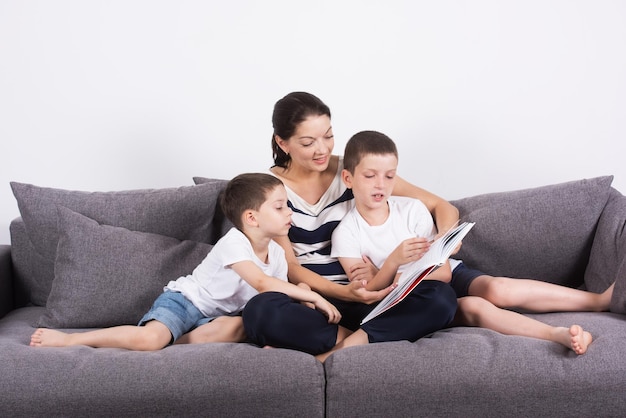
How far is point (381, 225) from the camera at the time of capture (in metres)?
2.84

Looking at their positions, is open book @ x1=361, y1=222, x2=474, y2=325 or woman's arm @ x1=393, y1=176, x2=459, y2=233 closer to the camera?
open book @ x1=361, y1=222, x2=474, y2=325

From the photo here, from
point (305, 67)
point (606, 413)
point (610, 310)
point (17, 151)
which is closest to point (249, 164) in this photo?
point (305, 67)

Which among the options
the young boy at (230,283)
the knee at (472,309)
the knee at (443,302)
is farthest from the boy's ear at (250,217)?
the knee at (472,309)

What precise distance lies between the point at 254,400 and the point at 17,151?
2.12 metres

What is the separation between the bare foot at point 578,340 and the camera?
7.54 feet

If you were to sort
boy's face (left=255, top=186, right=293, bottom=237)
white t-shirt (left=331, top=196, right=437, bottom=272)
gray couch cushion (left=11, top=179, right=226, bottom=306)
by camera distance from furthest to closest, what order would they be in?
gray couch cushion (left=11, top=179, right=226, bottom=306) → white t-shirt (left=331, top=196, right=437, bottom=272) → boy's face (left=255, top=186, right=293, bottom=237)

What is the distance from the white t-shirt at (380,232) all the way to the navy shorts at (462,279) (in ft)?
0.58

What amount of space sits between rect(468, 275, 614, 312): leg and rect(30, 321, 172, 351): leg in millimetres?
1109

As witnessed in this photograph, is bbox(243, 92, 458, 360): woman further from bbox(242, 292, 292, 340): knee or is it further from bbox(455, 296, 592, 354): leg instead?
bbox(455, 296, 592, 354): leg

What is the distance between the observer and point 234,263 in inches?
105

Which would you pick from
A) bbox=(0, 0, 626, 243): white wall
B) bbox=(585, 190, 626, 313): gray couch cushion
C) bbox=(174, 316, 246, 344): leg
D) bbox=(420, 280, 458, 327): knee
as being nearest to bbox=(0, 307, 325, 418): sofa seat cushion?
bbox=(174, 316, 246, 344): leg

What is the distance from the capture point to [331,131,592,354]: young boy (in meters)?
2.66

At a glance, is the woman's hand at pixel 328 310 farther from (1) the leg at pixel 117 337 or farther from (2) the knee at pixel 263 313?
(1) the leg at pixel 117 337

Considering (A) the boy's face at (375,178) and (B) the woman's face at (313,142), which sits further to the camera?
(B) the woman's face at (313,142)
